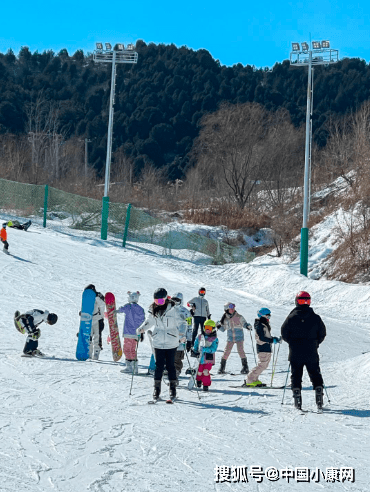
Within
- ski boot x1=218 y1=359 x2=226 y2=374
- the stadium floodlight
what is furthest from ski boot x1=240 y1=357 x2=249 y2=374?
the stadium floodlight

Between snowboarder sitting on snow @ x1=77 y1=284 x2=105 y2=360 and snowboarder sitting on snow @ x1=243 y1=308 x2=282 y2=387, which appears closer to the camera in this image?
snowboarder sitting on snow @ x1=243 y1=308 x2=282 y2=387

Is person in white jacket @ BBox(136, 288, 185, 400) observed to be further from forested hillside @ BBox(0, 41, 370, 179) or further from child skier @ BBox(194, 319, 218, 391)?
forested hillside @ BBox(0, 41, 370, 179)

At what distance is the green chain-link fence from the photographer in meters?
27.9

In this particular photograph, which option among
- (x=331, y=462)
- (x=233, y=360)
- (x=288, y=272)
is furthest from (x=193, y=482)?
(x=288, y=272)

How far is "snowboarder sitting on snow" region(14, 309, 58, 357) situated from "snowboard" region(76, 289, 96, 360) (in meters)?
0.52

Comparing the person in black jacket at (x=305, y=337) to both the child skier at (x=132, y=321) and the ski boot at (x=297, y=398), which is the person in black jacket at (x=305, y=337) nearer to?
the ski boot at (x=297, y=398)

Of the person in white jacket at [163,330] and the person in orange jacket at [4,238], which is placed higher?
the person in orange jacket at [4,238]

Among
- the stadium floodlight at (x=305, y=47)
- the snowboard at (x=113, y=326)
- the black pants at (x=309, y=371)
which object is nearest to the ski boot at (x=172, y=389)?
the black pants at (x=309, y=371)

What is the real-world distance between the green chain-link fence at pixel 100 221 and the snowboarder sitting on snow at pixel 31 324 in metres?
16.6

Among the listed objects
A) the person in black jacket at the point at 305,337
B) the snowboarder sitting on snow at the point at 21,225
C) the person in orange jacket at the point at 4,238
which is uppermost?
the snowboarder sitting on snow at the point at 21,225

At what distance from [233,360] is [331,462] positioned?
7.13 m

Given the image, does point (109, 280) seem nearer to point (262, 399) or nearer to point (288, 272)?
point (288, 272)

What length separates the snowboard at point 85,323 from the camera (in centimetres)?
1094

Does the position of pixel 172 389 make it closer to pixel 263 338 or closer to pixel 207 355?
pixel 207 355
